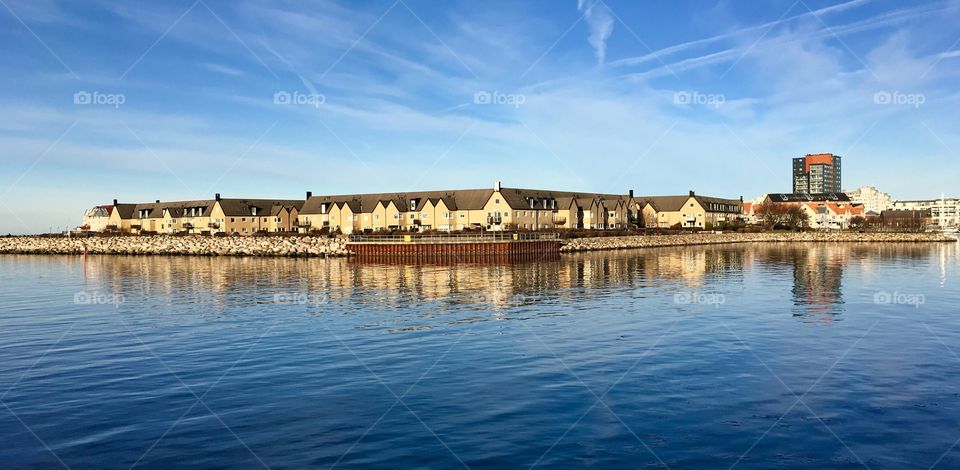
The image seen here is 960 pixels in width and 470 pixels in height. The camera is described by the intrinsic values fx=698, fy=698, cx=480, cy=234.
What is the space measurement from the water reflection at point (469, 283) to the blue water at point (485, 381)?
600mm

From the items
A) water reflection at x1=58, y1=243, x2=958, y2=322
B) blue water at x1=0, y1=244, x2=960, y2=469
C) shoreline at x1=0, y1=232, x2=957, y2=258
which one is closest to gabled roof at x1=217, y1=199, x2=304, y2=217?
shoreline at x1=0, y1=232, x2=957, y2=258

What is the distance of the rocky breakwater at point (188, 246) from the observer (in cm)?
8862

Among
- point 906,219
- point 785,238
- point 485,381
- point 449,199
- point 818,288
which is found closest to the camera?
point 485,381

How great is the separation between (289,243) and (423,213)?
36.0 metres

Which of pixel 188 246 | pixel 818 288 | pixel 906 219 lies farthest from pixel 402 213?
pixel 906 219

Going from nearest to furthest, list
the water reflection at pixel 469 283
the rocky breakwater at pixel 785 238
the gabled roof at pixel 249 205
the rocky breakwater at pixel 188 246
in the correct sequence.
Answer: the water reflection at pixel 469 283 < the rocky breakwater at pixel 188 246 < the rocky breakwater at pixel 785 238 < the gabled roof at pixel 249 205

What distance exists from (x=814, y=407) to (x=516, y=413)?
6755mm

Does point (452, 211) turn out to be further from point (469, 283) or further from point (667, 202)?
point (469, 283)

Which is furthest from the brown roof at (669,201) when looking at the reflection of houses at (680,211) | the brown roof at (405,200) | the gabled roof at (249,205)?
the gabled roof at (249,205)

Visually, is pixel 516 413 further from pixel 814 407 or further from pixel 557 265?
pixel 557 265

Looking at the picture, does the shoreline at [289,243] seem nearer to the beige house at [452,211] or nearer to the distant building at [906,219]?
the beige house at [452,211]

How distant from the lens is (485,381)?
723 inches

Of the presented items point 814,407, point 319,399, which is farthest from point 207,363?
point 814,407

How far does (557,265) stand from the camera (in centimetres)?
Answer: 6631
